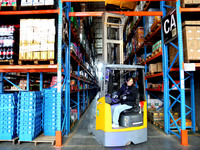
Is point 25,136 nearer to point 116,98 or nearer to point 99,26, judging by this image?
point 116,98

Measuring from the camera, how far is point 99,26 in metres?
20.9

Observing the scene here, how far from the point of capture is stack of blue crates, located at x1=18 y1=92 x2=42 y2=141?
4.66 metres

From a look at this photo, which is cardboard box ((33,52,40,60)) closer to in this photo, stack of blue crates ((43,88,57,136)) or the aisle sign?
stack of blue crates ((43,88,57,136))

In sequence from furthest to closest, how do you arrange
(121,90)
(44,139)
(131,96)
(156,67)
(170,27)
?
(156,67)
(170,27)
(44,139)
(121,90)
(131,96)

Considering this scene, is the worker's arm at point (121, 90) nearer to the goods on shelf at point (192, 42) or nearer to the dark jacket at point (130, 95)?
the dark jacket at point (130, 95)

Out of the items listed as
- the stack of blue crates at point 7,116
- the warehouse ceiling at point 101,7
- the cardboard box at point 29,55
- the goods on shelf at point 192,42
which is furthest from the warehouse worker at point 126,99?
the warehouse ceiling at point 101,7

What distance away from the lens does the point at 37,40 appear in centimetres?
497

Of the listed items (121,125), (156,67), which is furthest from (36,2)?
(156,67)

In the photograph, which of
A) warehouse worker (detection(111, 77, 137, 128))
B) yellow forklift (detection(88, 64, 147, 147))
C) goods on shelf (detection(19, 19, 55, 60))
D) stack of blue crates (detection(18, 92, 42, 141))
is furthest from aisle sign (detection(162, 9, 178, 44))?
stack of blue crates (detection(18, 92, 42, 141))

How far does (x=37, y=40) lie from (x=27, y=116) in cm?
246

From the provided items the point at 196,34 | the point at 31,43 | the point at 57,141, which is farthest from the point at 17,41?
the point at 196,34

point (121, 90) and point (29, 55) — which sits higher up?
point (29, 55)

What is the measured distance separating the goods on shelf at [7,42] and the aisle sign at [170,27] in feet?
17.7

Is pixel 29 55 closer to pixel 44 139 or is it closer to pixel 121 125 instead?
pixel 44 139
